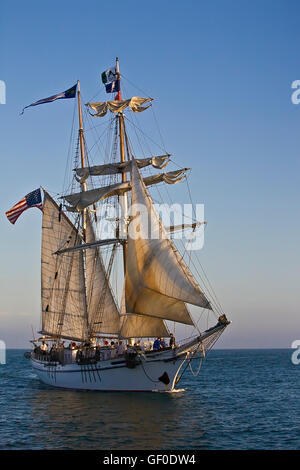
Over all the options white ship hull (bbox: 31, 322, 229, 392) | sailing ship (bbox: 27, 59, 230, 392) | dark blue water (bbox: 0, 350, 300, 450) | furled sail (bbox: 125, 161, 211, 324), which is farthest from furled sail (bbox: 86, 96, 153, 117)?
dark blue water (bbox: 0, 350, 300, 450)

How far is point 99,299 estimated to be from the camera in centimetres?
5500

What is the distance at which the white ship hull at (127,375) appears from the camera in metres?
43.8

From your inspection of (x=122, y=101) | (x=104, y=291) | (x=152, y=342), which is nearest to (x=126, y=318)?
(x=152, y=342)

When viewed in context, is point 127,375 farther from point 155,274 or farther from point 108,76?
point 108,76

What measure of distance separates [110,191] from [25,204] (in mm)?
9917

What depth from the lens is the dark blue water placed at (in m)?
27.5

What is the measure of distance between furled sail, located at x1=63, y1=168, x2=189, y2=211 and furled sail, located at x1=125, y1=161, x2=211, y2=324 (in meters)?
9.98

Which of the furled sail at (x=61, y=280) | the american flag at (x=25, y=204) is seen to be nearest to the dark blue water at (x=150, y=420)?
the furled sail at (x=61, y=280)

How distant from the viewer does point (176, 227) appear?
178ft

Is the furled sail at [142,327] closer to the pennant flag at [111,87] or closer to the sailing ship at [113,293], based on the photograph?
the sailing ship at [113,293]

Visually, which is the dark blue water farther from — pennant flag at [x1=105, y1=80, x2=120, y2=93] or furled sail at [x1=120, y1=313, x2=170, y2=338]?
pennant flag at [x1=105, y1=80, x2=120, y2=93]

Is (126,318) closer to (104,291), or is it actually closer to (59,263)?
(104,291)

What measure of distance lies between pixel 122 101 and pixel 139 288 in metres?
23.3

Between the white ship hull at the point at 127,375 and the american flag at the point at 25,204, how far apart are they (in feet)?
54.5
